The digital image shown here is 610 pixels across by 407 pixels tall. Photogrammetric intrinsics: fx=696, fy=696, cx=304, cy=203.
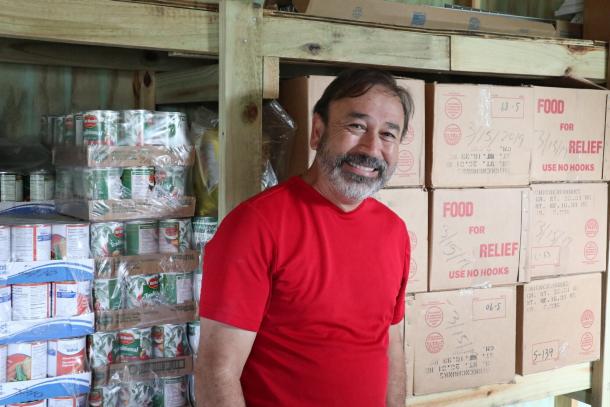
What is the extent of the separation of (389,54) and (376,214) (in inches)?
21.5

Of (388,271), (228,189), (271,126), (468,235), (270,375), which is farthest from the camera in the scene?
(468,235)

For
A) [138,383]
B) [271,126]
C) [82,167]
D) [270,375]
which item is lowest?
[138,383]

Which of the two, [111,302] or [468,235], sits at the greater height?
[468,235]

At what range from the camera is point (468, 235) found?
2.20 m

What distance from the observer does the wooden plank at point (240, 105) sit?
1812 millimetres

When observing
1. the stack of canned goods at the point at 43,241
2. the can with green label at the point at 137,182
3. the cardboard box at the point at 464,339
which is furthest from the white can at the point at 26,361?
the cardboard box at the point at 464,339

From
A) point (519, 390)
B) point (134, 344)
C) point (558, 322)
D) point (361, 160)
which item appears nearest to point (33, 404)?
point (134, 344)

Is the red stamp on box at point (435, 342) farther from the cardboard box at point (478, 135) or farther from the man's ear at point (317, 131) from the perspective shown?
the man's ear at point (317, 131)

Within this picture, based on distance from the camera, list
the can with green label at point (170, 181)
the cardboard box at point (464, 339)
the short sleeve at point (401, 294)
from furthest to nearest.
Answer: the cardboard box at point (464, 339), the can with green label at point (170, 181), the short sleeve at point (401, 294)

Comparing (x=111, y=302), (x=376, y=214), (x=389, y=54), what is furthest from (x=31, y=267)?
(x=389, y=54)

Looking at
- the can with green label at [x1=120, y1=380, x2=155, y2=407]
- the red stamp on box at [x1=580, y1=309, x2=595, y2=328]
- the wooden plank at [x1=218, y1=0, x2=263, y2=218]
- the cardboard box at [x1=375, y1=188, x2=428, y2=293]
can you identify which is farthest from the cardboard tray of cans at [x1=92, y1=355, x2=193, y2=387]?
the red stamp on box at [x1=580, y1=309, x2=595, y2=328]

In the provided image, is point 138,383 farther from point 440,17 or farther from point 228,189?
point 440,17

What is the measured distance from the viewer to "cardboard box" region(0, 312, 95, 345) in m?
1.76

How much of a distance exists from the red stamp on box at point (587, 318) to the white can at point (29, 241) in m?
1.80
